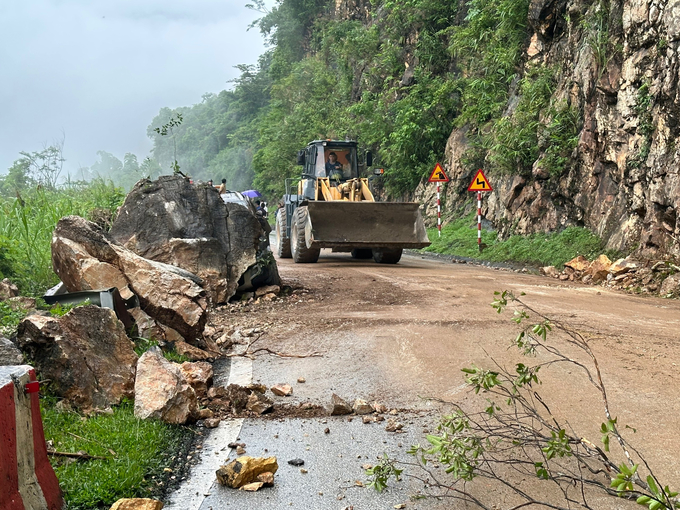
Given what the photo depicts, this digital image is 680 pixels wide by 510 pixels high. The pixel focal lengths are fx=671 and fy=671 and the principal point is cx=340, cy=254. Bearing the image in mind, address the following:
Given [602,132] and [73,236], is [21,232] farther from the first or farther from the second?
[602,132]

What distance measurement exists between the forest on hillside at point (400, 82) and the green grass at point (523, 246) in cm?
211

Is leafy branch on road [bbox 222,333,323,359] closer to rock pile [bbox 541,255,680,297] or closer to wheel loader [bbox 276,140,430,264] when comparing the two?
rock pile [bbox 541,255,680,297]

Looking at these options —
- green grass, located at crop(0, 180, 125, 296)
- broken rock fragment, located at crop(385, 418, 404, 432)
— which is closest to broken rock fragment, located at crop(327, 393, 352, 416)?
broken rock fragment, located at crop(385, 418, 404, 432)

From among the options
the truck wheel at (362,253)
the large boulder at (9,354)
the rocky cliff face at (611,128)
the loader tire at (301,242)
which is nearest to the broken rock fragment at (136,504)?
the large boulder at (9,354)

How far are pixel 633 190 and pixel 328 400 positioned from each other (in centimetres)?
945

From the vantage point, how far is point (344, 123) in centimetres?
3228

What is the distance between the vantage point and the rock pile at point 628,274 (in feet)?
32.8

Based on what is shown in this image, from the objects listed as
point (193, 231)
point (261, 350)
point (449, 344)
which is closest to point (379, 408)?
point (449, 344)

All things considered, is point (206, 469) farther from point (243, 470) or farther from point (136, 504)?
point (136, 504)

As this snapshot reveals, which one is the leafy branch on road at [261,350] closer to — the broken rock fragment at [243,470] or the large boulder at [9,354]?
the large boulder at [9,354]

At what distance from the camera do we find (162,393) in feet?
15.1

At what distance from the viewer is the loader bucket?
1430 centimetres

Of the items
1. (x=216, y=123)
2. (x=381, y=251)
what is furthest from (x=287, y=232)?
(x=216, y=123)

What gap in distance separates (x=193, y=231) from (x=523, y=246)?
903cm
